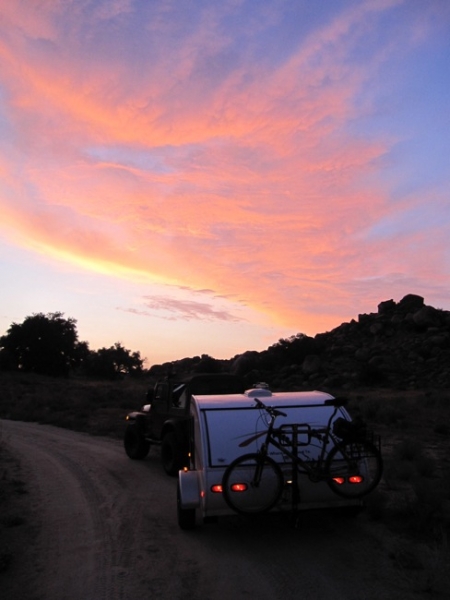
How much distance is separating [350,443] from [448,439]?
42.1 feet

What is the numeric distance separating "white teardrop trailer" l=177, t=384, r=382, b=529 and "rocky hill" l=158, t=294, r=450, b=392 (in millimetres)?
35612

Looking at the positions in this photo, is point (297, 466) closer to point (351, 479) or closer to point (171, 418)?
point (351, 479)

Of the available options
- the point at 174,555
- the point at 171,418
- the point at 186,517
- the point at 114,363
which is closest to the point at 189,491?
the point at 186,517

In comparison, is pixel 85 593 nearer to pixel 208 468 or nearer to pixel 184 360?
pixel 208 468

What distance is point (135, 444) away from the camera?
16.5 m

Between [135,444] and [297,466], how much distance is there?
912 cm

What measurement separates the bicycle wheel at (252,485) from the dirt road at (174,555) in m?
0.58

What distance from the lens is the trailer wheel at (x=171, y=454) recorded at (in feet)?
42.8

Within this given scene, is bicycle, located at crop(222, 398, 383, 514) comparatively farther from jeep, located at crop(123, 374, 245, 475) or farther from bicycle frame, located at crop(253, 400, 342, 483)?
jeep, located at crop(123, 374, 245, 475)

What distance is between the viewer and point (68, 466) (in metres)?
15.0

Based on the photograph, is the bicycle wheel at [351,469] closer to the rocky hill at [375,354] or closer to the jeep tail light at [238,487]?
the jeep tail light at [238,487]

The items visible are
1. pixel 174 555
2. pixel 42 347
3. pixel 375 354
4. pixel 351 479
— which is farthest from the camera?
pixel 42 347

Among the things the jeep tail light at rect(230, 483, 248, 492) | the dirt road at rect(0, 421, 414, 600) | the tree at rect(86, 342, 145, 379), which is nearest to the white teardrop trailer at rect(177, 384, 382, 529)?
the jeep tail light at rect(230, 483, 248, 492)

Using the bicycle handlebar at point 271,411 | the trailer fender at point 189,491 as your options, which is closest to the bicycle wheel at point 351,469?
the bicycle handlebar at point 271,411
